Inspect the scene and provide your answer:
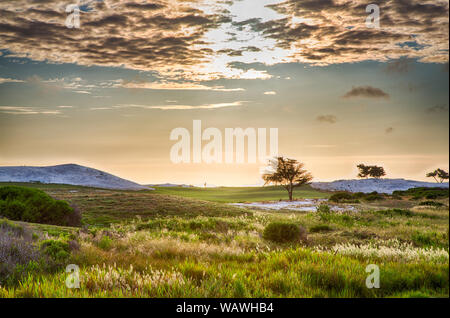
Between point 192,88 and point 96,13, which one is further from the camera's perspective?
point 192,88

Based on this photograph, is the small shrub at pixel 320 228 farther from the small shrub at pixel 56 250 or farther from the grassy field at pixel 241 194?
the small shrub at pixel 56 250

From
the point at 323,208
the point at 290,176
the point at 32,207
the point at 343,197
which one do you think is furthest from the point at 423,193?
the point at 32,207

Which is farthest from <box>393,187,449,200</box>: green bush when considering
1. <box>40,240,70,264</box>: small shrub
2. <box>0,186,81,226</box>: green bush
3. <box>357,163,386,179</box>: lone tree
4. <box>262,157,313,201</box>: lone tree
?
<box>0,186,81,226</box>: green bush

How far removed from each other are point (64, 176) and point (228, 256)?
577 cm

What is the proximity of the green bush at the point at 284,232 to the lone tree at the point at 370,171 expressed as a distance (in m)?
2.92

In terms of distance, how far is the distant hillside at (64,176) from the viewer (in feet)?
28.1

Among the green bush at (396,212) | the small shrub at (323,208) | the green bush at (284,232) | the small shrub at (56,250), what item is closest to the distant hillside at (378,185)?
the small shrub at (323,208)

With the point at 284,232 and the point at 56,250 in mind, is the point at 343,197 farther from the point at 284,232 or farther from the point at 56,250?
the point at 56,250

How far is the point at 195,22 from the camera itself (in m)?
7.32

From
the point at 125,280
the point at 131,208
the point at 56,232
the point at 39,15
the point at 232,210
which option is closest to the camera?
the point at 125,280

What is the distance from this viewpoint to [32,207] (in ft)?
35.8
